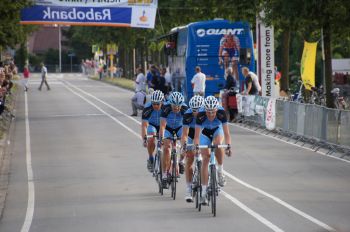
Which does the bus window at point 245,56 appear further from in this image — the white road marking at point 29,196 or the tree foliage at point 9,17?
the white road marking at point 29,196

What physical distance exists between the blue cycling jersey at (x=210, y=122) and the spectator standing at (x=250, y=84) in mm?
19578

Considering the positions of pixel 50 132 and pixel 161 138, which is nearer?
pixel 161 138

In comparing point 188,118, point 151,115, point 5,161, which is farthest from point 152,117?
point 5,161

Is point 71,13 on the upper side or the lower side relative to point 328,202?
upper

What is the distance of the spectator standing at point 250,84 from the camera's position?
113ft

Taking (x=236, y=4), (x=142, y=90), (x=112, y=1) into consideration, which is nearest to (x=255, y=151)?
(x=236, y=4)

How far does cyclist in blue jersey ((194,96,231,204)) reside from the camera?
14.6m

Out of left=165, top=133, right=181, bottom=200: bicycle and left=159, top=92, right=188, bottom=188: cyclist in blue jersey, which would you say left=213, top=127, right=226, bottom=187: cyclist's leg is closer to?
left=165, top=133, right=181, bottom=200: bicycle

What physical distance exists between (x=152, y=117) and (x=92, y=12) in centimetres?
2744

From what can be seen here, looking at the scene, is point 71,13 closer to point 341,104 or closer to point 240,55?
point 240,55

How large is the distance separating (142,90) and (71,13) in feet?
20.8

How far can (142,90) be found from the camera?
1564 inches

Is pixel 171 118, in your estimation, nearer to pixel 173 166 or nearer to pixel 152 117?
pixel 173 166

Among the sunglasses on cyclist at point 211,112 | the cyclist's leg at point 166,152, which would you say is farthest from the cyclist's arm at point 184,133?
the cyclist's leg at point 166,152
